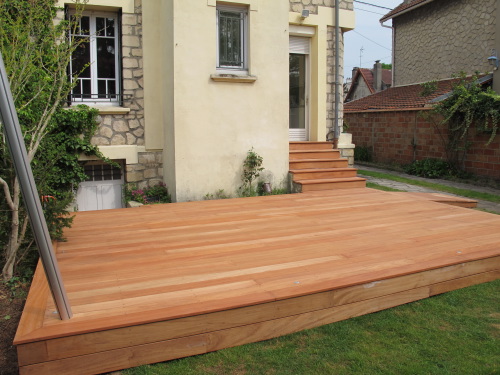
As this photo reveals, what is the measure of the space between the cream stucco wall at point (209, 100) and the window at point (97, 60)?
0.54m

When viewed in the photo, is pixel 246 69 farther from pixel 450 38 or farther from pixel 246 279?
pixel 450 38

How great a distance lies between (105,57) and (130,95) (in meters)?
0.75

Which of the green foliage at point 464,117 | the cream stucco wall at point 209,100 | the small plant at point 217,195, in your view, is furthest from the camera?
the green foliage at point 464,117

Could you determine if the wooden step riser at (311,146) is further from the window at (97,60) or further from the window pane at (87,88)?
the window pane at (87,88)

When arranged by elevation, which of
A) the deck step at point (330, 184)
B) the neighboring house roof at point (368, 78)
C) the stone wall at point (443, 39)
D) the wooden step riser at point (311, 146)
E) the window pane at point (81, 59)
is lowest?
the deck step at point (330, 184)

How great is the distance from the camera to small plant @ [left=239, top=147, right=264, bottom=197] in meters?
7.21

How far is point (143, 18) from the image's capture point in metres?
7.05

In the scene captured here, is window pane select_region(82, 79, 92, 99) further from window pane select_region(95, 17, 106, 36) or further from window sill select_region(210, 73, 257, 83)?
window sill select_region(210, 73, 257, 83)

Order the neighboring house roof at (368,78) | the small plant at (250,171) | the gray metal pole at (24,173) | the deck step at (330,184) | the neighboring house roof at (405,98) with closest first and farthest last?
the gray metal pole at (24,173)
the small plant at (250,171)
the deck step at (330,184)
the neighboring house roof at (405,98)
the neighboring house roof at (368,78)

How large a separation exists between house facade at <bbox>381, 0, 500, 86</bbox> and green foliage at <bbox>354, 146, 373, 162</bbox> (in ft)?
12.0

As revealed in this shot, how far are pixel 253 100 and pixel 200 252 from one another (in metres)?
3.90

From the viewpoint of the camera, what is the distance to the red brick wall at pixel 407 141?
10.4 meters

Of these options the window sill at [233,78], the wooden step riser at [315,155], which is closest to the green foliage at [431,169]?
the wooden step riser at [315,155]

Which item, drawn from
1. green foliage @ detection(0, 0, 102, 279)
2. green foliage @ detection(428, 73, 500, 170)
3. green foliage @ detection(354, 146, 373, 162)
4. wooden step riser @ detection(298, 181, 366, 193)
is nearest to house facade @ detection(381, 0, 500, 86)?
green foliage @ detection(428, 73, 500, 170)
